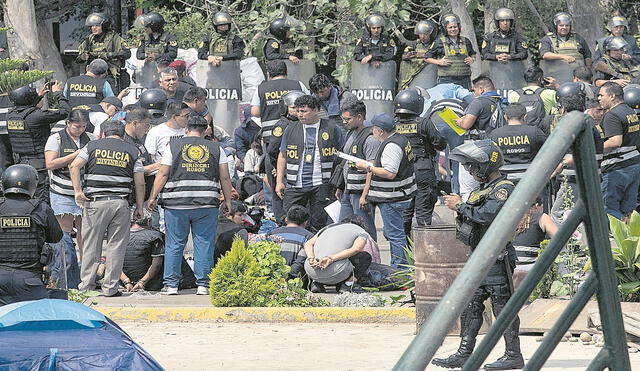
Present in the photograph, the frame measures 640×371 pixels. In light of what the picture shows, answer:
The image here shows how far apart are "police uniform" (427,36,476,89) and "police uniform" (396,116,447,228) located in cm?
488

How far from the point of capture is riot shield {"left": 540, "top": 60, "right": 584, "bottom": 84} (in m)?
18.4

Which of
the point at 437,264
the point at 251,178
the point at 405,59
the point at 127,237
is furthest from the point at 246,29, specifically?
the point at 437,264

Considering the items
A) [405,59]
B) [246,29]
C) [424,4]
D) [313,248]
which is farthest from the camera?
[424,4]

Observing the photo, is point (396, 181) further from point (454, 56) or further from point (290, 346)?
point (454, 56)

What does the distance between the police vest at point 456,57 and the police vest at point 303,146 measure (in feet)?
17.6

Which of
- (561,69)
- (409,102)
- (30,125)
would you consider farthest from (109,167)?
A: (561,69)

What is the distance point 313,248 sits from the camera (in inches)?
469

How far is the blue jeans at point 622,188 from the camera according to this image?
13562 millimetres

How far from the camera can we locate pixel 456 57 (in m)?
18.5

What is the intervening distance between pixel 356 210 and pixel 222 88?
6045 millimetres

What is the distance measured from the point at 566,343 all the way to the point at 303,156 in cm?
492

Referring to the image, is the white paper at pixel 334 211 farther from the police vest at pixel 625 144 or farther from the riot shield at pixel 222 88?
the riot shield at pixel 222 88

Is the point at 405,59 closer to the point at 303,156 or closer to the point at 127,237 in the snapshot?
the point at 303,156

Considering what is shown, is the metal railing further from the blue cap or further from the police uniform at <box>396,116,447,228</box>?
the police uniform at <box>396,116,447,228</box>
